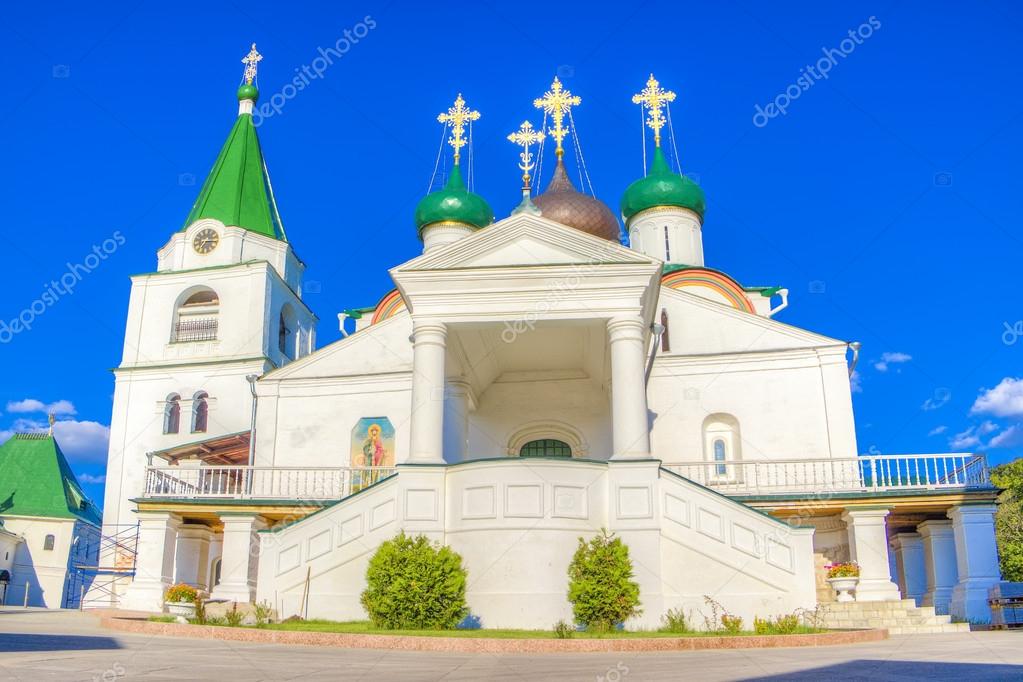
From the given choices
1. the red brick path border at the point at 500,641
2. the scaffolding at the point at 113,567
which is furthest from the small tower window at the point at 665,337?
the scaffolding at the point at 113,567

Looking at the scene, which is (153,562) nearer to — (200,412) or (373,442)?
(373,442)

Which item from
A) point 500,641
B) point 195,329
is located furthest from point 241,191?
point 500,641

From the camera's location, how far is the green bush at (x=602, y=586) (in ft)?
42.6

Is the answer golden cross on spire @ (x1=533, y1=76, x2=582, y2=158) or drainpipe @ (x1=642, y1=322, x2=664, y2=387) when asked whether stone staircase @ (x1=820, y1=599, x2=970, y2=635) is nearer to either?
drainpipe @ (x1=642, y1=322, x2=664, y2=387)

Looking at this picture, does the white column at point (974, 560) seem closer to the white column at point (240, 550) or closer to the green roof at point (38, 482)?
the white column at point (240, 550)

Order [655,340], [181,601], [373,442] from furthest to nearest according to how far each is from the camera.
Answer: [373,442] < [655,340] < [181,601]

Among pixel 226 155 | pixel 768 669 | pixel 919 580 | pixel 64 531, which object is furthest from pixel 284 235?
pixel 768 669

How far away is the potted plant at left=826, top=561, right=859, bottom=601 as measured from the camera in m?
15.4

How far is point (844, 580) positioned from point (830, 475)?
436 cm

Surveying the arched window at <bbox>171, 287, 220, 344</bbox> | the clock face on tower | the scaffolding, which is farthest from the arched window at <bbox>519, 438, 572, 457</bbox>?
the clock face on tower

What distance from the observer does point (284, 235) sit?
3731cm

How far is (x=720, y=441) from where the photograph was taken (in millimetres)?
21453

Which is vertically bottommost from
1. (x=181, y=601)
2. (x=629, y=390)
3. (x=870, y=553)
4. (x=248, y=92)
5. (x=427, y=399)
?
(x=181, y=601)

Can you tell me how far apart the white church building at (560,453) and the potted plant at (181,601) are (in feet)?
4.17
